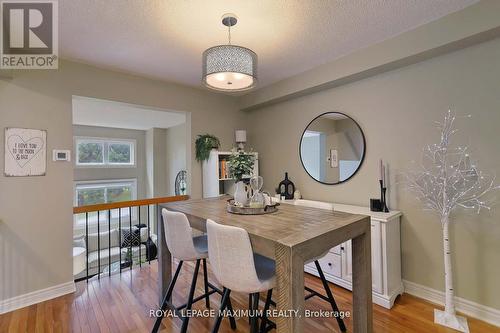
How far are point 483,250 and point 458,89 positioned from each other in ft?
4.48

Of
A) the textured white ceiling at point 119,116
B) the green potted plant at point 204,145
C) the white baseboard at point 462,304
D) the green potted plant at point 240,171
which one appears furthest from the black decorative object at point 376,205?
the textured white ceiling at point 119,116

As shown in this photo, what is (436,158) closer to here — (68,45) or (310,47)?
(310,47)

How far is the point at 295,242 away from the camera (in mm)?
1156

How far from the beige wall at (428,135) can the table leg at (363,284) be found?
1043 mm

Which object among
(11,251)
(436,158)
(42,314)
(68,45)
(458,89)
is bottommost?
(42,314)

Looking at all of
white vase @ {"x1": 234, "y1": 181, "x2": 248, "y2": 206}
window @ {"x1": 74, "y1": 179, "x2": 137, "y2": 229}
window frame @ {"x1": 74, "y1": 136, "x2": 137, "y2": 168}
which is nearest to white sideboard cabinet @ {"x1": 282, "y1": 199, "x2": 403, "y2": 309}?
white vase @ {"x1": 234, "y1": 181, "x2": 248, "y2": 206}

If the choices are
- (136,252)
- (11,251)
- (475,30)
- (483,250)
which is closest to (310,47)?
(475,30)

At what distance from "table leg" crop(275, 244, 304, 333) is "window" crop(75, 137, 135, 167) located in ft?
22.4

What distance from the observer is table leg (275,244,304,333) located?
1.12 metres

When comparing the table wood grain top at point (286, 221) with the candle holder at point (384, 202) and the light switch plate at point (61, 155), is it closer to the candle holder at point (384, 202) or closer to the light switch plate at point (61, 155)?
the candle holder at point (384, 202)

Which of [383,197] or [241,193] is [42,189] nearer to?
[241,193]

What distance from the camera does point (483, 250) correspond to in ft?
6.47

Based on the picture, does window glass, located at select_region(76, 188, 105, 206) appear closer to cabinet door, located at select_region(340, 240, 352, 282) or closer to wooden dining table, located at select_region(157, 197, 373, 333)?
wooden dining table, located at select_region(157, 197, 373, 333)

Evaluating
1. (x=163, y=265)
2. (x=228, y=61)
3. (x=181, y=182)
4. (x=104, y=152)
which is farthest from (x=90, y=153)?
(x=228, y=61)
